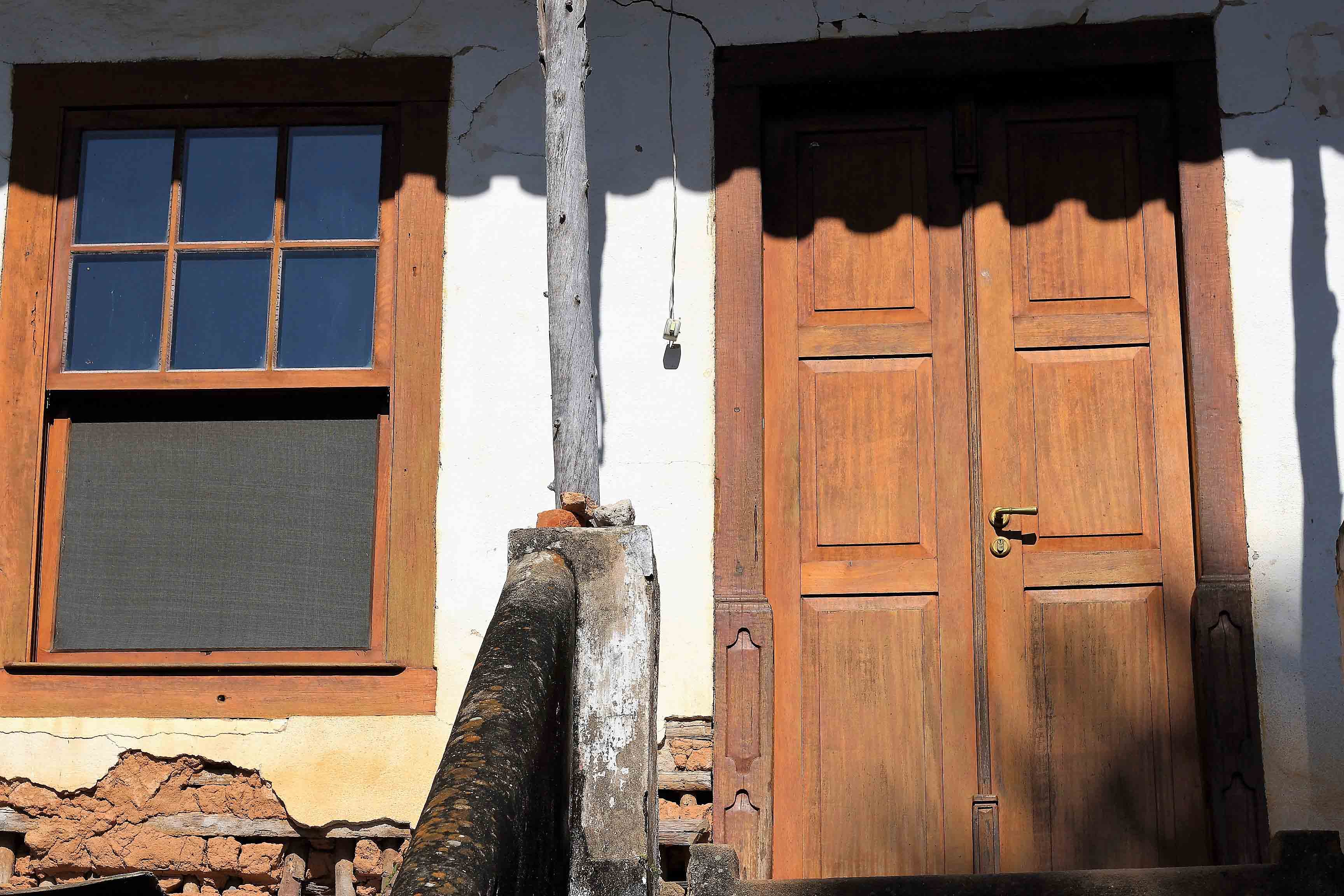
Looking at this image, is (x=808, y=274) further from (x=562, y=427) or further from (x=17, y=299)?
(x=17, y=299)

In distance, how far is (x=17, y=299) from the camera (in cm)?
503

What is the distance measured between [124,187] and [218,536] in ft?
4.53

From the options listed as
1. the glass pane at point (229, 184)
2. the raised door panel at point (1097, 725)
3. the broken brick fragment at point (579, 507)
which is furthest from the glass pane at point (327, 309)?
the raised door panel at point (1097, 725)

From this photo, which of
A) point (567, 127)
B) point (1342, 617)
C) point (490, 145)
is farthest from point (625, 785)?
point (490, 145)

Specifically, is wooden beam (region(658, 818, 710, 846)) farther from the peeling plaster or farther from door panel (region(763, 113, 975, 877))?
the peeling plaster

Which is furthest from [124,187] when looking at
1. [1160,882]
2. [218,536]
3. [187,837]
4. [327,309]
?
[1160,882]

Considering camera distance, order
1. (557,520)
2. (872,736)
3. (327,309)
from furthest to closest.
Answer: (327,309)
(872,736)
(557,520)

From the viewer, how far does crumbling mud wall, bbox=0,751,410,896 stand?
464 cm

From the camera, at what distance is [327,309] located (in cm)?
502

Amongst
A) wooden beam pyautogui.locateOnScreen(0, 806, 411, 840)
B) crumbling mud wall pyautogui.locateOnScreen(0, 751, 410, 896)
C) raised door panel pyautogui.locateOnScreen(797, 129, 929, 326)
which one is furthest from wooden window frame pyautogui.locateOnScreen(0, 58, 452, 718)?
raised door panel pyautogui.locateOnScreen(797, 129, 929, 326)

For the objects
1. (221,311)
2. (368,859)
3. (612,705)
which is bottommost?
(368,859)

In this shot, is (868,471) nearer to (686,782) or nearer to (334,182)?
(686,782)

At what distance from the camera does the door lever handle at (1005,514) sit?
15.3 feet

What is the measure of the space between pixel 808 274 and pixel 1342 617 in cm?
A: 267
